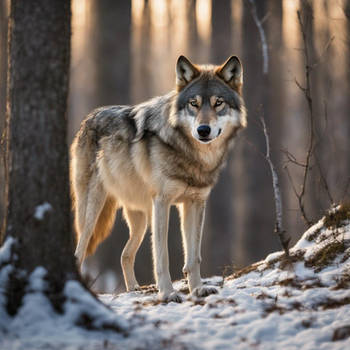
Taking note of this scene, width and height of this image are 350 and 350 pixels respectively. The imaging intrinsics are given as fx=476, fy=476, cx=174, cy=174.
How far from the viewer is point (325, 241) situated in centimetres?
467

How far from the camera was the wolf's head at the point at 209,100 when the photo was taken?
434cm

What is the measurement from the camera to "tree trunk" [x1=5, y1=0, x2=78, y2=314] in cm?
315

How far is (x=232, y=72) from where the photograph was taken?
4754 mm

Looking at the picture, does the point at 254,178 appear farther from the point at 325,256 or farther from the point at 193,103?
the point at 193,103

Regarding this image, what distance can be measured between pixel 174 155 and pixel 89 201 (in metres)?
1.46

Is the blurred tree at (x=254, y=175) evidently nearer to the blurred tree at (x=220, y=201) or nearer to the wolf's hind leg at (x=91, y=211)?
the blurred tree at (x=220, y=201)

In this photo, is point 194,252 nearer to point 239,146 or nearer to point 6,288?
point 6,288

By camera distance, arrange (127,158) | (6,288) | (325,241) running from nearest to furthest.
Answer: (6,288), (325,241), (127,158)

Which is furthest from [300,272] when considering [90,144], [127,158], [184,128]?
[90,144]

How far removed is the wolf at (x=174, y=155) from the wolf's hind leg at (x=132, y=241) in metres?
0.44

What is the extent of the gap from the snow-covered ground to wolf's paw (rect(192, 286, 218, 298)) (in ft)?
0.47

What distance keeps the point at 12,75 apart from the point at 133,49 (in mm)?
9532

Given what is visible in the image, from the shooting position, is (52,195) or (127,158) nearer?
(52,195)

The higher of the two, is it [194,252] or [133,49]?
[133,49]
